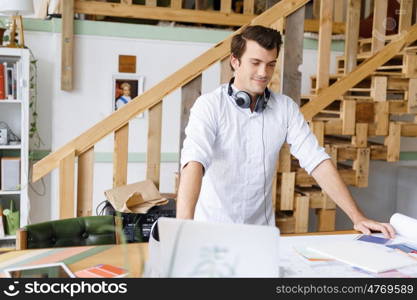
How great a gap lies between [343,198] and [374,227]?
189 mm

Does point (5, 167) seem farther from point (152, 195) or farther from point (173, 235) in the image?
point (173, 235)

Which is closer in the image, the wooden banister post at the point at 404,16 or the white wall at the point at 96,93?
the wooden banister post at the point at 404,16

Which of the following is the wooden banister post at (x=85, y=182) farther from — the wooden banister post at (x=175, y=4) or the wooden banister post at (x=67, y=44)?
the wooden banister post at (x=175, y=4)

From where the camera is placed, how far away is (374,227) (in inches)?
73.2

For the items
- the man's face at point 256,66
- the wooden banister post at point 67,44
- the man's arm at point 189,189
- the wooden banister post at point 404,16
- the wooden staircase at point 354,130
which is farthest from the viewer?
the wooden banister post at point 67,44

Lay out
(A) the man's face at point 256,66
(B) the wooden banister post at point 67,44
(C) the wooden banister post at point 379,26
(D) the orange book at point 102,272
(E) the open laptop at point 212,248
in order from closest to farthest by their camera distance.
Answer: (E) the open laptop at point 212,248, (D) the orange book at point 102,272, (A) the man's face at point 256,66, (C) the wooden banister post at point 379,26, (B) the wooden banister post at point 67,44

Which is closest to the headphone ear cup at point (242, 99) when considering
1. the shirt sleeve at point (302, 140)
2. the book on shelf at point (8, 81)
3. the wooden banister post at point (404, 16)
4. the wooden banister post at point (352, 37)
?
the shirt sleeve at point (302, 140)

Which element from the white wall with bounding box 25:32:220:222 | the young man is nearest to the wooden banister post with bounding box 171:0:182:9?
the white wall with bounding box 25:32:220:222

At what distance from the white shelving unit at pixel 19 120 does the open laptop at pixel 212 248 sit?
10.7 ft

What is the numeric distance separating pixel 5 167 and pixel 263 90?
280 centimetres

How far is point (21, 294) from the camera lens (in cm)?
106

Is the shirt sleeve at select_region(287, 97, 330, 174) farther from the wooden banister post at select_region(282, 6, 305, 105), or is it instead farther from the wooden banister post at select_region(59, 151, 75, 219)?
the wooden banister post at select_region(59, 151, 75, 219)

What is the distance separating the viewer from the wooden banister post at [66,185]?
276 cm

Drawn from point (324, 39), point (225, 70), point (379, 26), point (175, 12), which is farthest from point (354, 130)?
point (175, 12)
